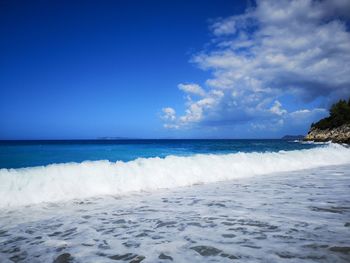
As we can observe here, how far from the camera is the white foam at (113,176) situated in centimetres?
766

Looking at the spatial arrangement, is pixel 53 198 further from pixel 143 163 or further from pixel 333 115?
pixel 333 115

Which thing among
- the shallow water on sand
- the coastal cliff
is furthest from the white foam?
the coastal cliff

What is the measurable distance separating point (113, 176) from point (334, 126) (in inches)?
3036

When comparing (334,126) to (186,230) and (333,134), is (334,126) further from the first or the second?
(186,230)

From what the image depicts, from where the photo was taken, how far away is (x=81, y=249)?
3746 millimetres

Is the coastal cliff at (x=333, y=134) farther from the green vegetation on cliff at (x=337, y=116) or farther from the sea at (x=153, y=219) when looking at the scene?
the sea at (x=153, y=219)

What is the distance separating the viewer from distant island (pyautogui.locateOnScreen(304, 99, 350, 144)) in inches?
2445

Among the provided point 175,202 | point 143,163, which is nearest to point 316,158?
point 143,163

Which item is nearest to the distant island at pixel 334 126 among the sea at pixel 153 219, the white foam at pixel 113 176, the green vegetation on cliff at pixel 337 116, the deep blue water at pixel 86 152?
the green vegetation on cliff at pixel 337 116

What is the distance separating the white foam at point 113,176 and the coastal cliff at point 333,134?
51.4 meters

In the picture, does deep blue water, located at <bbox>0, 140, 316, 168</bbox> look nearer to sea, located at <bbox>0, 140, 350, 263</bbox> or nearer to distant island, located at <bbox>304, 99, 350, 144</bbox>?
sea, located at <bbox>0, 140, 350, 263</bbox>

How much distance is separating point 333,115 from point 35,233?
86604 millimetres

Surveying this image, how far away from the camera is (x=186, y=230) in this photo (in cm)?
443

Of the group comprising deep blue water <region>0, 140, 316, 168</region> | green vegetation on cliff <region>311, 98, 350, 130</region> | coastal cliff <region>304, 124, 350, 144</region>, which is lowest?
deep blue water <region>0, 140, 316, 168</region>
